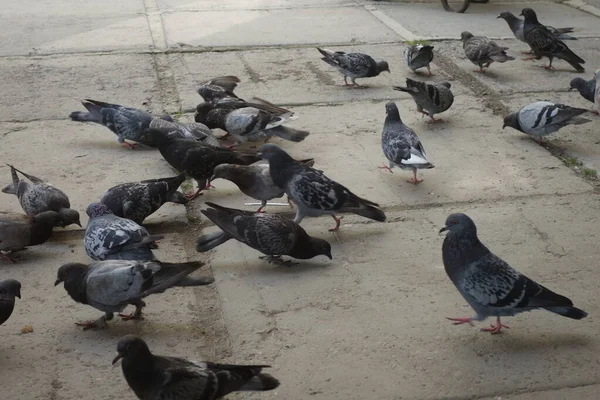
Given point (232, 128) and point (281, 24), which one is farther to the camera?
point (281, 24)

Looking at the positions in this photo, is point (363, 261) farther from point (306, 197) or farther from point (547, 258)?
point (547, 258)

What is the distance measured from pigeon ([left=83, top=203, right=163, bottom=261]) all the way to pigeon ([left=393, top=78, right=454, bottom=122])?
3.25 metres

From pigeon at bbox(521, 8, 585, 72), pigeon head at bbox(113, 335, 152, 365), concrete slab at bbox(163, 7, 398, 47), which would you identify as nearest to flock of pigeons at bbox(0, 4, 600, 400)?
pigeon head at bbox(113, 335, 152, 365)

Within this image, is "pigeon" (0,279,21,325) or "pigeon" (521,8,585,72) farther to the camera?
"pigeon" (521,8,585,72)

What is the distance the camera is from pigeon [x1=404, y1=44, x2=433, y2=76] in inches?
346

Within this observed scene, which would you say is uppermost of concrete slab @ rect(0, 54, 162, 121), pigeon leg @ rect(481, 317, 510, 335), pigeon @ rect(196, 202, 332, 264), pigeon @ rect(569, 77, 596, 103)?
concrete slab @ rect(0, 54, 162, 121)

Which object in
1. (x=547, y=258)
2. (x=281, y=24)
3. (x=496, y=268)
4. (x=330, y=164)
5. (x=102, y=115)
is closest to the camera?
(x=496, y=268)

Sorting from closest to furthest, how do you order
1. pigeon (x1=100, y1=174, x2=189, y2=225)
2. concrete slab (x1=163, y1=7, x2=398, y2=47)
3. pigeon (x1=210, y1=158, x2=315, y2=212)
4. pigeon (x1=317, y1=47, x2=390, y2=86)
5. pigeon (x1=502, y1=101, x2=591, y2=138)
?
pigeon (x1=100, y1=174, x2=189, y2=225) < pigeon (x1=210, y1=158, x2=315, y2=212) < pigeon (x1=502, y1=101, x2=591, y2=138) < pigeon (x1=317, y1=47, x2=390, y2=86) < concrete slab (x1=163, y1=7, x2=398, y2=47)

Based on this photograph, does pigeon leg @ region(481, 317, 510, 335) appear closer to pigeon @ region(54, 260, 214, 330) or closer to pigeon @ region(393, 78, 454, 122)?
pigeon @ region(54, 260, 214, 330)

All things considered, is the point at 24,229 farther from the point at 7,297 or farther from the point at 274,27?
the point at 274,27

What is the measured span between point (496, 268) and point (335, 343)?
951 millimetres

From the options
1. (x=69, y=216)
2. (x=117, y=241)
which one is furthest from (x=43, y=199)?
(x=117, y=241)

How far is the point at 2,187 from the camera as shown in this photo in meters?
6.51

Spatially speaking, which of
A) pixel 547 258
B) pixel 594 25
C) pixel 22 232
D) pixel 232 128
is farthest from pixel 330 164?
pixel 594 25
